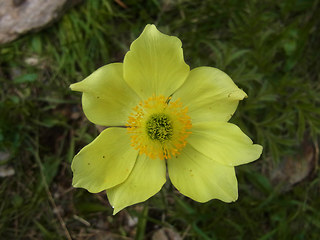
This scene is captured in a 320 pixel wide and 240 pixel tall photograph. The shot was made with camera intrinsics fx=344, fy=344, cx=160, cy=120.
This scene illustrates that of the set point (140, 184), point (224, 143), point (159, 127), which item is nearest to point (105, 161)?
point (140, 184)

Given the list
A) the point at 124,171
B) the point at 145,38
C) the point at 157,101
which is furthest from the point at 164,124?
the point at 145,38

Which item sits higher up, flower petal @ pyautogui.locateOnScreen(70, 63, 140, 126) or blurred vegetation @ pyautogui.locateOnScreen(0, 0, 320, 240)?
flower petal @ pyautogui.locateOnScreen(70, 63, 140, 126)

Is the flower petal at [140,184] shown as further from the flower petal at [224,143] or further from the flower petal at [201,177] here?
the flower petal at [224,143]

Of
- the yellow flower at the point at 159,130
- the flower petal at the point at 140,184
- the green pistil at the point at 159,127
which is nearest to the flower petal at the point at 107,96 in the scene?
the yellow flower at the point at 159,130

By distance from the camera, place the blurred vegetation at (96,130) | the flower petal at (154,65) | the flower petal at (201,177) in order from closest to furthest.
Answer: the flower petal at (154,65), the flower petal at (201,177), the blurred vegetation at (96,130)

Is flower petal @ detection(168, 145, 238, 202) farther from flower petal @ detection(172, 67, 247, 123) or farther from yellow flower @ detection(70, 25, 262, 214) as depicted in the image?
flower petal @ detection(172, 67, 247, 123)

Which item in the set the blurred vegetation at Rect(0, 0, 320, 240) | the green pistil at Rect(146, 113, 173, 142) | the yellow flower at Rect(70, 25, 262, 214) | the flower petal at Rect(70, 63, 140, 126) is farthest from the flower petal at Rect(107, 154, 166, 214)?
the blurred vegetation at Rect(0, 0, 320, 240)
